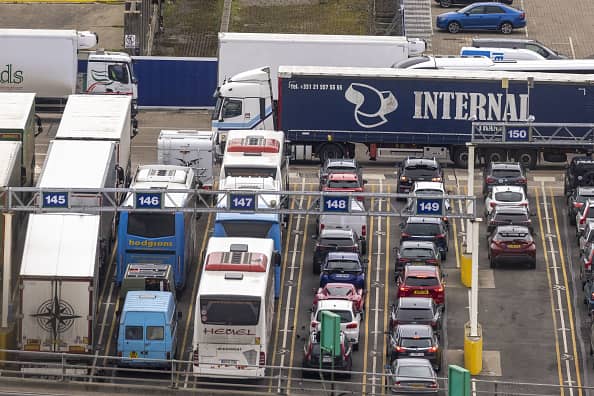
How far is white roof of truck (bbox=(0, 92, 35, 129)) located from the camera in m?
71.8

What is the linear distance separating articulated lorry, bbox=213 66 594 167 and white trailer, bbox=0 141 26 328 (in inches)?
680

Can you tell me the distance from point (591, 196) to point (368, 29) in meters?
27.4

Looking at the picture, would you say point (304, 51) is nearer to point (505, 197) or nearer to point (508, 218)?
point (505, 197)

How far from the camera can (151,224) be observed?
219 feet

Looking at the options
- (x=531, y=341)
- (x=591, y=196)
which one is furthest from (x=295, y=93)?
(x=531, y=341)

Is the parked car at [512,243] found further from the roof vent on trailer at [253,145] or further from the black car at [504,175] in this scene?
the roof vent on trailer at [253,145]

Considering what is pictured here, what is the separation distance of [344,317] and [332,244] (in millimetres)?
6412

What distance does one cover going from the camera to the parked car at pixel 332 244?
6988 centimetres

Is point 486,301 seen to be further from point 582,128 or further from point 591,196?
point 582,128

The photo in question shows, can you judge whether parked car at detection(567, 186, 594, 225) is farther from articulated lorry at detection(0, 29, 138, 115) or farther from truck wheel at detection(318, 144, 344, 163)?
articulated lorry at detection(0, 29, 138, 115)

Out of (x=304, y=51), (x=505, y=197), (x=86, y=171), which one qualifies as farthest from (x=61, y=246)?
(x=304, y=51)

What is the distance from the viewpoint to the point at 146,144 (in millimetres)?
86125

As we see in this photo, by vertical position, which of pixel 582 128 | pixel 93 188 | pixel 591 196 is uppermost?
pixel 582 128

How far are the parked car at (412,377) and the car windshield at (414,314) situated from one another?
4.08 m
